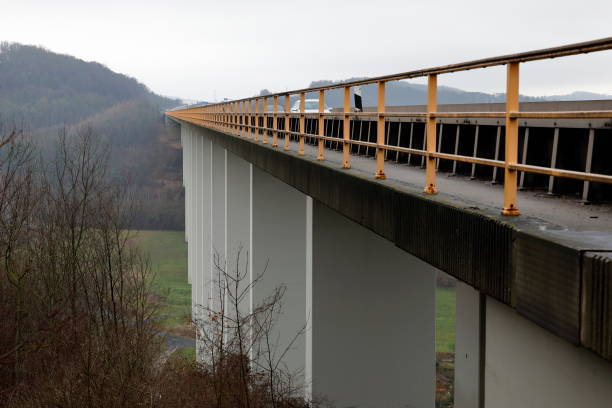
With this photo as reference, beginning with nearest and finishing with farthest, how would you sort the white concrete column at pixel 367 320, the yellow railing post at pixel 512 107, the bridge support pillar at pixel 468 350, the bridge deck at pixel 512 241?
the bridge deck at pixel 512 241 → the yellow railing post at pixel 512 107 → the bridge support pillar at pixel 468 350 → the white concrete column at pixel 367 320

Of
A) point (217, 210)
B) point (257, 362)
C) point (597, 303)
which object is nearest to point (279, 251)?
point (257, 362)

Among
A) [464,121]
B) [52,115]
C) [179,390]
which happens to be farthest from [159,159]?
[464,121]

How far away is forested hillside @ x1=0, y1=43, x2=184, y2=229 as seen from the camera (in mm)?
93469

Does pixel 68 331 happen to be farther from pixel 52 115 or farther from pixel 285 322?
pixel 52 115

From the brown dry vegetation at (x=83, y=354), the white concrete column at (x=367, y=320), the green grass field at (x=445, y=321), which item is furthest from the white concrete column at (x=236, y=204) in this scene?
the green grass field at (x=445, y=321)

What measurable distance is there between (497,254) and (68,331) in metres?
17.1

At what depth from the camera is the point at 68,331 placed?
62.8ft

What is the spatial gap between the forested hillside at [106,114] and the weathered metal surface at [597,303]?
190 feet

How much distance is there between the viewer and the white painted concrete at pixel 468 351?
4.30m

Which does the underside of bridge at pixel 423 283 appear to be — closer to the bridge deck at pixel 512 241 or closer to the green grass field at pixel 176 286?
the bridge deck at pixel 512 241

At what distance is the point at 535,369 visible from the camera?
11.7ft

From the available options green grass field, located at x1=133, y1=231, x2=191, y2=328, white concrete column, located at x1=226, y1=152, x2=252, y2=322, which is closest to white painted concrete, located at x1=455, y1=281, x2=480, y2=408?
white concrete column, located at x1=226, y1=152, x2=252, y2=322

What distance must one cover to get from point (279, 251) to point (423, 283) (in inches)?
217

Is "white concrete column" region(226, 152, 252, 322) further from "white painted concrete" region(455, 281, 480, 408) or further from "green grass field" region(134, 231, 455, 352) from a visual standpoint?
"green grass field" region(134, 231, 455, 352)
